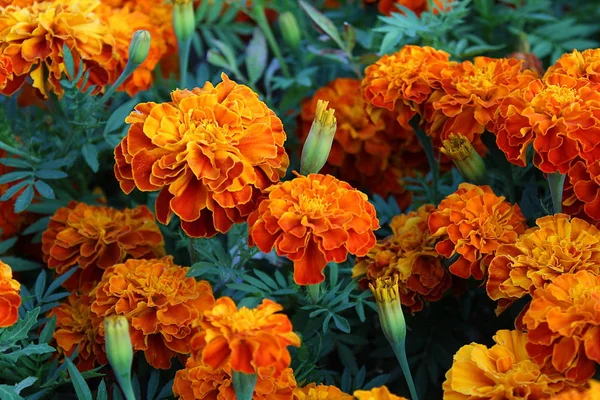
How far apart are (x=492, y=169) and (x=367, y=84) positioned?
213 millimetres

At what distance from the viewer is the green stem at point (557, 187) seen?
1011 millimetres

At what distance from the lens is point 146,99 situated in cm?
150

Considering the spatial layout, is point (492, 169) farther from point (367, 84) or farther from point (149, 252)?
point (149, 252)

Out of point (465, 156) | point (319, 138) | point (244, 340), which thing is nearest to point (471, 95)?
point (465, 156)

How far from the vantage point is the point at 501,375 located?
84cm

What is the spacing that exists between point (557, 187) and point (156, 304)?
1.55 feet

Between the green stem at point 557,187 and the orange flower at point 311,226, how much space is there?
8.7 inches

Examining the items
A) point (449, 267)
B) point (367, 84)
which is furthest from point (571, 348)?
point (367, 84)

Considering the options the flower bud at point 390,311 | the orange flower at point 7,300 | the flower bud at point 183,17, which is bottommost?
the orange flower at point 7,300

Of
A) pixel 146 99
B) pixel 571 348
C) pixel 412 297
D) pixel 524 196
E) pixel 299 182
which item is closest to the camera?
pixel 571 348

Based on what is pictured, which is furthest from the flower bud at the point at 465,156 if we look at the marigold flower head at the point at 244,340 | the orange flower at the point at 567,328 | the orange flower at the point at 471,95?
the marigold flower head at the point at 244,340

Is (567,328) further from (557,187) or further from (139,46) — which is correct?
(139,46)

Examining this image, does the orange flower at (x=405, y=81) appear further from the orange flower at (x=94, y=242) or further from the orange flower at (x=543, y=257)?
the orange flower at (x=94, y=242)

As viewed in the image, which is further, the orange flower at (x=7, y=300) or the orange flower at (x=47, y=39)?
the orange flower at (x=47, y=39)
